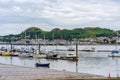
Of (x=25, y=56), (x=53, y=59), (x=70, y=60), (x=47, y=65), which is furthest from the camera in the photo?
(x=25, y=56)

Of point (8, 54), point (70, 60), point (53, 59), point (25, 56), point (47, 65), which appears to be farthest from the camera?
point (8, 54)

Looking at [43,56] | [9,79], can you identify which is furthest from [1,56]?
[9,79]

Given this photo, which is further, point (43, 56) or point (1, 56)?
point (1, 56)

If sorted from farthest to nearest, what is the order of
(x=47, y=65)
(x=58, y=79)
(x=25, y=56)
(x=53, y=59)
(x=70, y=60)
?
1. (x=25, y=56)
2. (x=53, y=59)
3. (x=70, y=60)
4. (x=47, y=65)
5. (x=58, y=79)

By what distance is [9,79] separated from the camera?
2894 cm

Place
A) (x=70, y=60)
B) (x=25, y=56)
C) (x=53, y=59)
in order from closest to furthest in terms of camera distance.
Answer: (x=70, y=60) < (x=53, y=59) < (x=25, y=56)

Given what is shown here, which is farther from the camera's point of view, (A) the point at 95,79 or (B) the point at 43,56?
(B) the point at 43,56

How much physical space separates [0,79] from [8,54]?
331 ft

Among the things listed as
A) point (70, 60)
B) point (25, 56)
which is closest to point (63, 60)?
point (70, 60)

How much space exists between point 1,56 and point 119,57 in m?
41.2

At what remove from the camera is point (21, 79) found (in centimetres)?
2895

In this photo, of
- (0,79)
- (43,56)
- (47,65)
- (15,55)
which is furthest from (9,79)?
(15,55)

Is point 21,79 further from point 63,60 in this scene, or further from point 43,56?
point 43,56

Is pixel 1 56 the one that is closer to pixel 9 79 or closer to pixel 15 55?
pixel 15 55
